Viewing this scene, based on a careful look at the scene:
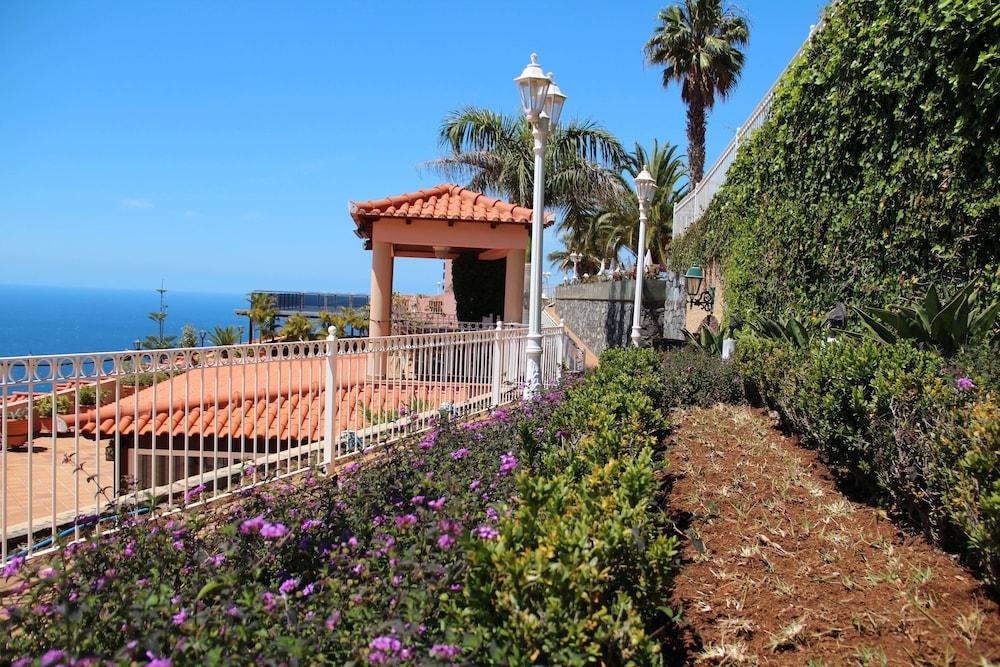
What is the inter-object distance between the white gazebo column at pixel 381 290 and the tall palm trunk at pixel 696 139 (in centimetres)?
1626

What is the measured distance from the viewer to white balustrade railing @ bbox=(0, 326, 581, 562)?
13.7 ft

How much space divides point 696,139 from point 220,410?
2364 centimetres

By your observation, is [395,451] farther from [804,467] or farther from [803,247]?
[803,247]

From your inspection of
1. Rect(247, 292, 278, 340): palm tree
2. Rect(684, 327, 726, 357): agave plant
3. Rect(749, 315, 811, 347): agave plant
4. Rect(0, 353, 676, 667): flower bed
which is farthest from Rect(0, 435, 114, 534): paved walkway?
Rect(247, 292, 278, 340): palm tree

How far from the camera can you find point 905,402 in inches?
141

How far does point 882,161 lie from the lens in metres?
6.76

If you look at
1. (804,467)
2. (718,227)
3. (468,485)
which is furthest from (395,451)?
(718,227)

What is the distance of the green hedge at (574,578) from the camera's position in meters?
2.16

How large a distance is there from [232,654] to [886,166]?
6.98 meters

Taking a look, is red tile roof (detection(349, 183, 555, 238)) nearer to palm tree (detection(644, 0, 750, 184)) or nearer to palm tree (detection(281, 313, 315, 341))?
palm tree (detection(281, 313, 315, 341))

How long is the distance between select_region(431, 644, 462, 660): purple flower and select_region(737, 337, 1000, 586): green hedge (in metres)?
1.99

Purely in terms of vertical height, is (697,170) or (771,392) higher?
(697,170)

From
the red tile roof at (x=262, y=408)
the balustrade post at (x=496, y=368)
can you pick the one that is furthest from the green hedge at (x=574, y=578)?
the balustrade post at (x=496, y=368)

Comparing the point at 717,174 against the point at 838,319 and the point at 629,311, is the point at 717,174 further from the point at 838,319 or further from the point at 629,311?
the point at 838,319
